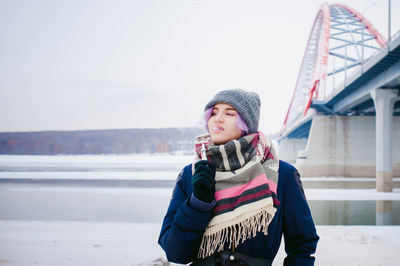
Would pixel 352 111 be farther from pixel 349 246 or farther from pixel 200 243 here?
pixel 200 243

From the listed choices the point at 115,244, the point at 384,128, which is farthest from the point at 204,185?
the point at 384,128

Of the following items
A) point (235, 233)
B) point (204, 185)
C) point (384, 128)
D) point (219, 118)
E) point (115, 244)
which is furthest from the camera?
point (384, 128)

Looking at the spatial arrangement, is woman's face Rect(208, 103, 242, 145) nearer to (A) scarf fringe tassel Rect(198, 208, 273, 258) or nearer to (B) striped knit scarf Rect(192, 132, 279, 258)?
(B) striped knit scarf Rect(192, 132, 279, 258)

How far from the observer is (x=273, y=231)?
146 centimetres

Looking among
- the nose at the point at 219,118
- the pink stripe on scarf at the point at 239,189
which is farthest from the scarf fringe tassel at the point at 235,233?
the nose at the point at 219,118

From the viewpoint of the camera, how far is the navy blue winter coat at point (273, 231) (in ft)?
4.27

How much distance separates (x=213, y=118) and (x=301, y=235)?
2.60 feet

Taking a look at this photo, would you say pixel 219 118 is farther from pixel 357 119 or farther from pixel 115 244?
pixel 357 119

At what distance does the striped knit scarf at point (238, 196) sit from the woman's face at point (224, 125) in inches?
2.8

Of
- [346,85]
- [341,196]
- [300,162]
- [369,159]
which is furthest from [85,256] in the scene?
[369,159]

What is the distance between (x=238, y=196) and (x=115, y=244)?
4.21 metres

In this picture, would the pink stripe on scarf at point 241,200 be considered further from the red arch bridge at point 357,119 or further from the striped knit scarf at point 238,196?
the red arch bridge at point 357,119

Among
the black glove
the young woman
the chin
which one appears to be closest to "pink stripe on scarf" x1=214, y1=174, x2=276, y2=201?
the young woman

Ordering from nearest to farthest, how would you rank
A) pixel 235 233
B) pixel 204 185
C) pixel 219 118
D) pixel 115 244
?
pixel 204 185, pixel 235 233, pixel 219 118, pixel 115 244
